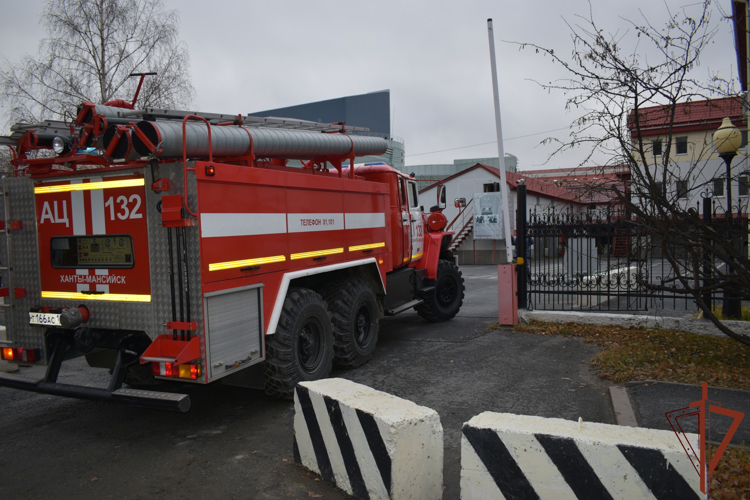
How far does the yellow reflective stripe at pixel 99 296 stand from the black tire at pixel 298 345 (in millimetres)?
1293

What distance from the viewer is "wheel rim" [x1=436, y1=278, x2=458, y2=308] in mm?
10570

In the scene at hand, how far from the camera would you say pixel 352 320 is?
22.6ft

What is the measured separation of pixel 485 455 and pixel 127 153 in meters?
3.77

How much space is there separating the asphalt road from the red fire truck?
48cm

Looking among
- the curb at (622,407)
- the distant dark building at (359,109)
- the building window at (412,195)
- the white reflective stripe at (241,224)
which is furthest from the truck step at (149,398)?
the distant dark building at (359,109)

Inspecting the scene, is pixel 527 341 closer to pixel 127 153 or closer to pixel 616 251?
pixel 616 251

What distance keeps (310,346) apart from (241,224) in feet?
5.73

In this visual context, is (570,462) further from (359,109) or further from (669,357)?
(359,109)

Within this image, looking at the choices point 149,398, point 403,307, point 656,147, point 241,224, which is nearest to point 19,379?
point 149,398

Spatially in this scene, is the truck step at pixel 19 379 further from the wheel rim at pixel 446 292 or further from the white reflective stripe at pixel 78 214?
the wheel rim at pixel 446 292

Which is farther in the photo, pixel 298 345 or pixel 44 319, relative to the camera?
pixel 298 345

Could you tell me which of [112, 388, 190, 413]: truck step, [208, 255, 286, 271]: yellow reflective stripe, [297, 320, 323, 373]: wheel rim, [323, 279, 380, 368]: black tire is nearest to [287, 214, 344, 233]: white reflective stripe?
[208, 255, 286, 271]: yellow reflective stripe

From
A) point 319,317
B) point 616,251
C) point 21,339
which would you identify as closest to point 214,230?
point 319,317

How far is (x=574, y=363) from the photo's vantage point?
24.0 feet
